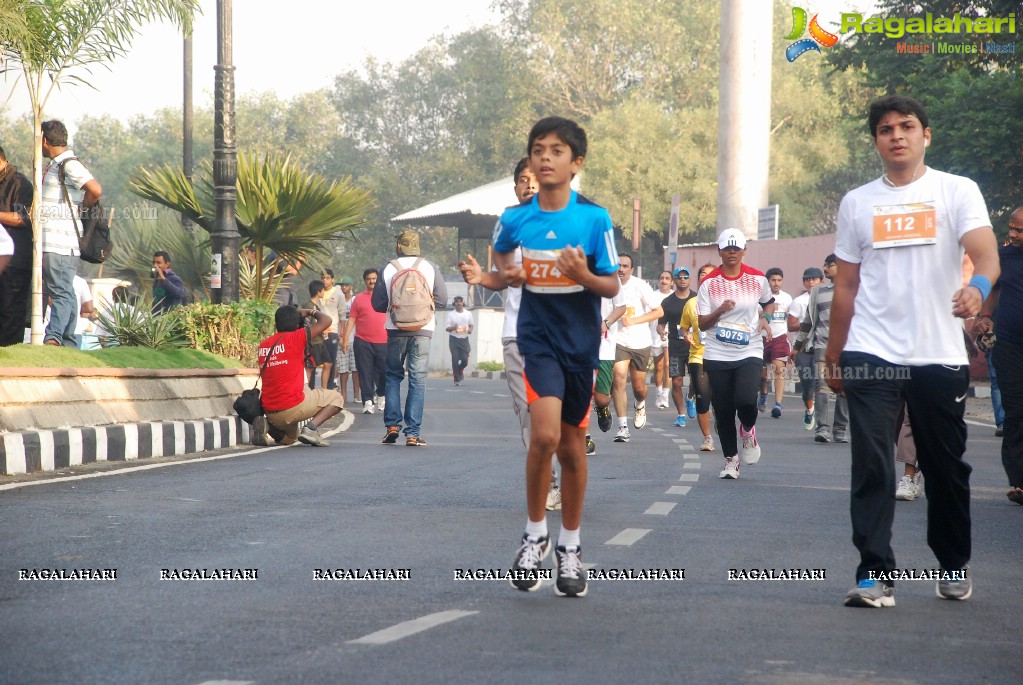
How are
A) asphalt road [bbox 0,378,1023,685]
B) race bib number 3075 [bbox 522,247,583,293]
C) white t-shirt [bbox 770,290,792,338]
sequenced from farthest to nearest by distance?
white t-shirt [bbox 770,290,792,338] < race bib number 3075 [bbox 522,247,583,293] < asphalt road [bbox 0,378,1023,685]

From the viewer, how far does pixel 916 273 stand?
647cm

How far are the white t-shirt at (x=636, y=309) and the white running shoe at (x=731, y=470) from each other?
504 centimetres

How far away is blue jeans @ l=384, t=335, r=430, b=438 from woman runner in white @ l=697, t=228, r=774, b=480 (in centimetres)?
332

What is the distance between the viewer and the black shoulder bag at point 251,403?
14966 millimetres

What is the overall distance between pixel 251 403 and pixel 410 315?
1.76 metres

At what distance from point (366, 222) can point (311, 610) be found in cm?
1361

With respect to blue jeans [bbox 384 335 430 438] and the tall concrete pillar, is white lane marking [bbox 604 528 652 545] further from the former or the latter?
the tall concrete pillar

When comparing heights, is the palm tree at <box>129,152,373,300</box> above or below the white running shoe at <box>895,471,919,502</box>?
above

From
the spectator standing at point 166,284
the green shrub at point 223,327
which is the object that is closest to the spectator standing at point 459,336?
the spectator standing at point 166,284

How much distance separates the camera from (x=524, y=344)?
6.80m

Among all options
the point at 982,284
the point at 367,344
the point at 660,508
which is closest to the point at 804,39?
the point at 367,344

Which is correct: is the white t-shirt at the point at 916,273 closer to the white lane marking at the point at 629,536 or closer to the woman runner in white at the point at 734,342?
the white lane marking at the point at 629,536

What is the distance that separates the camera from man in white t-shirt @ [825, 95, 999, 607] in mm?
6402

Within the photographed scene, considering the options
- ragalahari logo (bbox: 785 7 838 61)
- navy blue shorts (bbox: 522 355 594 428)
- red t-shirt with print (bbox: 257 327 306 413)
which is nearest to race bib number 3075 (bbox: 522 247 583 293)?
navy blue shorts (bbox: 522 355 594 428)
